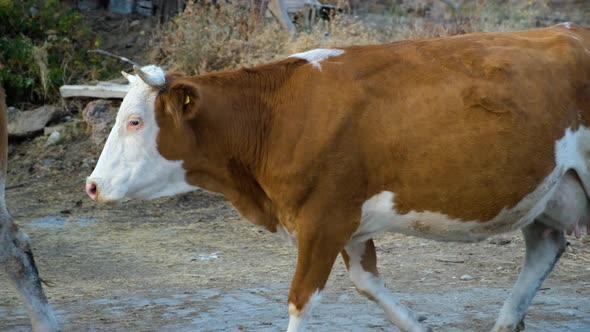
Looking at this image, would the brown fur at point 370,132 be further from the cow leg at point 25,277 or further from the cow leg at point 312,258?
the cow leg at point 25,277

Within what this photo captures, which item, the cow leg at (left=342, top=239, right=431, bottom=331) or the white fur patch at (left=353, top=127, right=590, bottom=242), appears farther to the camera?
the cow leg at (left=342, top=239, right=431, bottom=331)

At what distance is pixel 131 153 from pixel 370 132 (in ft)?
4.19

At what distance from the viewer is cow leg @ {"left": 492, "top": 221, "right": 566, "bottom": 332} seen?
230 inches

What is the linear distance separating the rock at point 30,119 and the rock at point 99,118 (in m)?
0.80

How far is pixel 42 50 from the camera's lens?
40.8 ft

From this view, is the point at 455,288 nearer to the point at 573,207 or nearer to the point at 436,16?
the point at 573,207

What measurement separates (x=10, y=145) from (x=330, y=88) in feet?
24.9

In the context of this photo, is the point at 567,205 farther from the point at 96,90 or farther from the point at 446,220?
the point at 96,90

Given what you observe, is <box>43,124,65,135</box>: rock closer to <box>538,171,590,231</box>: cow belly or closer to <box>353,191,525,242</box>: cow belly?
<box>353,191,525,242</box>: cow belly

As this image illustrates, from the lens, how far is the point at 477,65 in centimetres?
527

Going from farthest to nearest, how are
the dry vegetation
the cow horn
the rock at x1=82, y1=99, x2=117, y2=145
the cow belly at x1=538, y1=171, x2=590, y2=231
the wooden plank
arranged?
the dry vegetation < the wooden plank < the rock at x1=82, y1=99, x2=117, y2=145 < the cow belly at x1=538, y1=171, x2=590, y2=231 < the cow horn

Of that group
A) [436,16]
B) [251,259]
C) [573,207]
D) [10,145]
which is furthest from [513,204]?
[436,16]

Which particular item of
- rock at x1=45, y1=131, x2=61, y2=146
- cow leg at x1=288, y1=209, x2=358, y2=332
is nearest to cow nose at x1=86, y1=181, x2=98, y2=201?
cow leg at x1=288, y1=209, x2=358, y2=332

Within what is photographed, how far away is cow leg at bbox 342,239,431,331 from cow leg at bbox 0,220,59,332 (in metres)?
1.91
